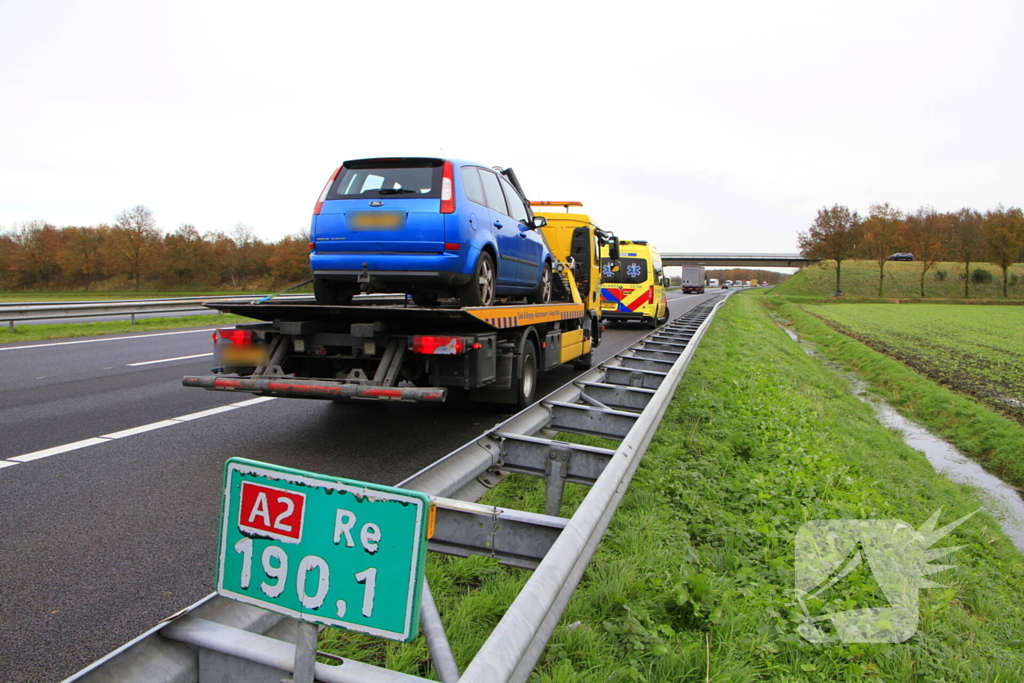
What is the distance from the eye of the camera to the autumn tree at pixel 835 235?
5794 centimetres

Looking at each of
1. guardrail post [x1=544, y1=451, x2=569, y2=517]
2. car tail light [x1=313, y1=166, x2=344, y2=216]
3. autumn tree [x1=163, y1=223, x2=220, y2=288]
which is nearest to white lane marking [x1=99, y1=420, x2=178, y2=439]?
car tail light [x1=313, y1=166, x2=344, y2=216]

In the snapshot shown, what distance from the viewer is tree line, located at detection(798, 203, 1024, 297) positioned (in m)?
53.3

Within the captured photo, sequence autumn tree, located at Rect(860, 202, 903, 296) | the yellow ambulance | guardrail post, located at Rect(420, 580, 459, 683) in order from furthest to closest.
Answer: autumn tree, located at Rect(860, 202, 903, 296) < the yellow ambulance < guardrail post, located at Rect(420, 580, 459, 683)

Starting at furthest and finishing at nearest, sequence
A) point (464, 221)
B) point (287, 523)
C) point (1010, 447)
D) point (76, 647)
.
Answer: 1. point (1010, 447)
2. point (464, 221)
3. point (76, 647)
4. point (287, 523)

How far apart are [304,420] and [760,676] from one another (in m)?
5.18

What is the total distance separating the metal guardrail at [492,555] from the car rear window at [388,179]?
2461mm

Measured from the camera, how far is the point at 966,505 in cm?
628

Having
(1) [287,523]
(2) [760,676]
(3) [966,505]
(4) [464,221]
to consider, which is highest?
(4) [464,221]

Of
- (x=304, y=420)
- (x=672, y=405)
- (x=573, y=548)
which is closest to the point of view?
(x=573, y=548)

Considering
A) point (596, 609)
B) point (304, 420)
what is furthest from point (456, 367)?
point (596, 609)

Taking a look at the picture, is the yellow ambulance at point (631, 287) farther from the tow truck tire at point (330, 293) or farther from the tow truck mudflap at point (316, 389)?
the tow truck mudflap at point (316, 389)

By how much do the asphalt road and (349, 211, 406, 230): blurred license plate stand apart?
189cm

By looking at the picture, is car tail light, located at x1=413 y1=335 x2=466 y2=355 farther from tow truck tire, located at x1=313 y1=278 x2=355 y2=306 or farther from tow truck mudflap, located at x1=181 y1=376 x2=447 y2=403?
tow truck tire, located at x1=313 y1=278 x2=355 y2=306

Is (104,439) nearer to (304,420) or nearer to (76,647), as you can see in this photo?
(304,420)
